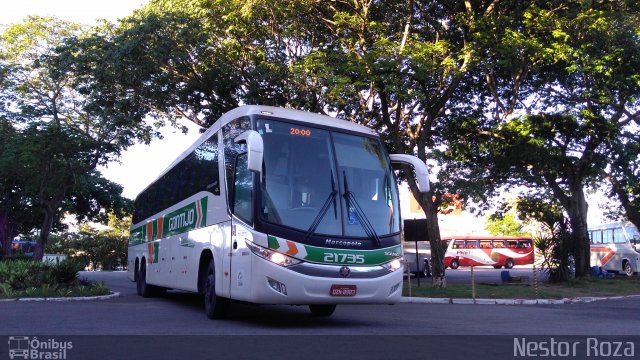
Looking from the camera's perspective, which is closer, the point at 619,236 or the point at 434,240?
the point at 434,240

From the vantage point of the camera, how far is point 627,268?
111 feet

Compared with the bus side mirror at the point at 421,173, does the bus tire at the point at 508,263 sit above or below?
below

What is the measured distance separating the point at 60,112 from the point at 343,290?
2613cm

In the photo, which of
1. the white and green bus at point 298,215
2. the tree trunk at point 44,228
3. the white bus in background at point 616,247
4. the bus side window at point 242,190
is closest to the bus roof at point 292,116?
the white and green bus at point 298,215

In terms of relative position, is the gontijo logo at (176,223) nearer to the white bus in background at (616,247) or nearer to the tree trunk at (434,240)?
the tree trunk at (434,240)

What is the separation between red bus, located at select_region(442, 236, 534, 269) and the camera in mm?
48500

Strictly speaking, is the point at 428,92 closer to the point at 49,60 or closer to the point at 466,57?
the point at 466,57

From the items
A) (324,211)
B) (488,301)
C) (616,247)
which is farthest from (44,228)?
(616,247)

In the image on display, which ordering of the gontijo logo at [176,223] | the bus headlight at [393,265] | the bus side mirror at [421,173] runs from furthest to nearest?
the gontijo logo at [176,223] → the bus side mirror at [421,173] → the bus headlight at [393,265]

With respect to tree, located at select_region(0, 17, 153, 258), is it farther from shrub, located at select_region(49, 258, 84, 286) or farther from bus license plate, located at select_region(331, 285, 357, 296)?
bus license plate, located at select_region(331, 285, 357, 296)

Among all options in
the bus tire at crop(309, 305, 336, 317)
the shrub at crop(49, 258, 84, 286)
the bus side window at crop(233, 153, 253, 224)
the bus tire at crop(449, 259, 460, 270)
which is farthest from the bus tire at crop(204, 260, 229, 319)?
the bus tire at crop(449, 259, 460, 270)

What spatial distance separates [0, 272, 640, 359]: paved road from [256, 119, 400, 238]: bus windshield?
1734 mm

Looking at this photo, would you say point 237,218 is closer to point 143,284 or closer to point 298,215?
point 298,215
